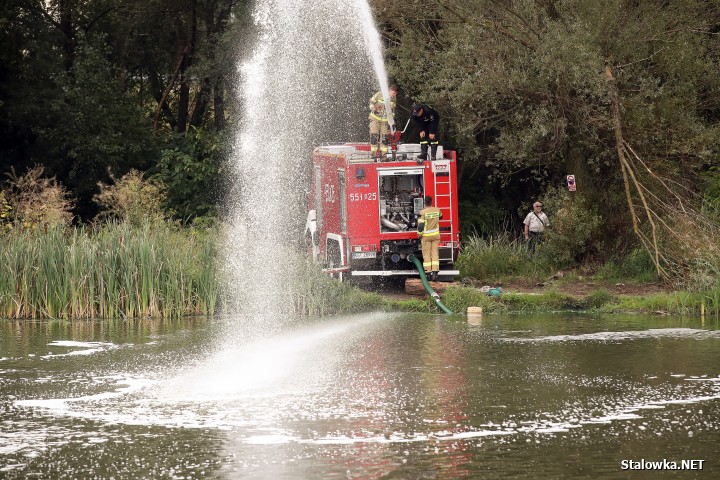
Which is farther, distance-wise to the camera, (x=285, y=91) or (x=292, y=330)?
(x=285, y=91)

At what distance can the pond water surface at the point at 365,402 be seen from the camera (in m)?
8.45

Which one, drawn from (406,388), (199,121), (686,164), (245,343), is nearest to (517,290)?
(686,164)

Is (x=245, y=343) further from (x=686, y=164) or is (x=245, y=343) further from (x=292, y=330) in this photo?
(x=686, y=164)

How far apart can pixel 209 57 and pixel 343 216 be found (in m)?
13.2

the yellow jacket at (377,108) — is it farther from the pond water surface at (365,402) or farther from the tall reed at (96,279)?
the pond water surface at (365,402)

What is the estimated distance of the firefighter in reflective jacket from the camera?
758 inches

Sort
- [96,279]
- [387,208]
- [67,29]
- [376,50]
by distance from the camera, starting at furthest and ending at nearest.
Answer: [67,29] < [376,50] < [387,208] < [96,279]

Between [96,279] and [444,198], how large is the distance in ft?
20.2

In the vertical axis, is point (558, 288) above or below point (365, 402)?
above

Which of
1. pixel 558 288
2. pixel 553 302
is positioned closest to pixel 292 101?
pixel 558 288

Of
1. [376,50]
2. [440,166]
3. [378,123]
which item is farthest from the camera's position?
[376,50]

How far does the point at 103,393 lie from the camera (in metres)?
11.3

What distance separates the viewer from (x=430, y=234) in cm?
1934

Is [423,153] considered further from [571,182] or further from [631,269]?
[631,269]
